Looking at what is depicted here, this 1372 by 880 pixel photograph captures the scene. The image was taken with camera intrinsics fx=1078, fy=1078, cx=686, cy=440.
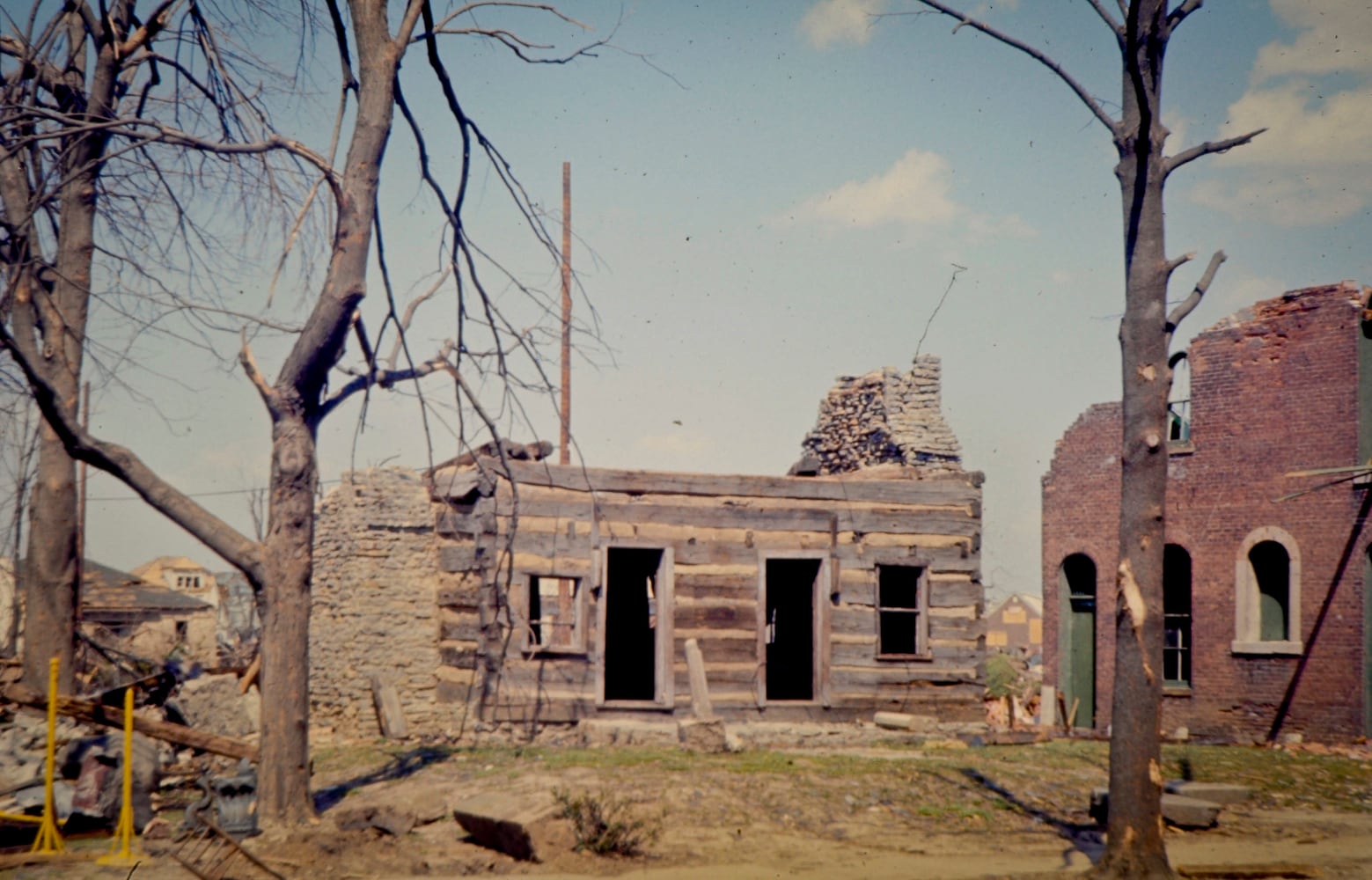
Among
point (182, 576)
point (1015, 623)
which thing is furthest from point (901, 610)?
point (1015, 623)

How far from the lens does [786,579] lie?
67.5 ft

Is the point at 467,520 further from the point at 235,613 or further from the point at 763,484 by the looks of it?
the point at 235,613

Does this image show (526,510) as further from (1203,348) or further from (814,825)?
(1203,348)

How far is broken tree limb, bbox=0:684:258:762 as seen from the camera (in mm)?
8852

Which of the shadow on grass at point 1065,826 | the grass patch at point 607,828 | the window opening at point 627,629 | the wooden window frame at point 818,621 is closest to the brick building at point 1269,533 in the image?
the wooden window frame at point 818,621

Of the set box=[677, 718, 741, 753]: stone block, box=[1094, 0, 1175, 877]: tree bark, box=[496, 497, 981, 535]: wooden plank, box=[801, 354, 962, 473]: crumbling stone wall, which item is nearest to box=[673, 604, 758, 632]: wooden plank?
box=[496, 497, 981, 535]: wooden plank

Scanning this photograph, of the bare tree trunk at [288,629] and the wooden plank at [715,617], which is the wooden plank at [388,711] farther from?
the bare tree trunk at [288,629]

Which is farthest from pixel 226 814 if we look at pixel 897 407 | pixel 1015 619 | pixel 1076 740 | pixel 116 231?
pixel 1015 619

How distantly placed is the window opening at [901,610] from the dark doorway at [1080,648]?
12.2 ft

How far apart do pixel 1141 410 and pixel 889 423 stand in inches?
485

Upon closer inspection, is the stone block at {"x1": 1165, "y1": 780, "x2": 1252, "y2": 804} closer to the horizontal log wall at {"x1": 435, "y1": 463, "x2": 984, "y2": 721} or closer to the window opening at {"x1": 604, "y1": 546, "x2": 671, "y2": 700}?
the horizontal log wall at {"x1": 435, "y1": 463, "x2": 984, "y2": 721}

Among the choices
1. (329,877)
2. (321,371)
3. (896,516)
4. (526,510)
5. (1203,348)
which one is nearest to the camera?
(329,877)

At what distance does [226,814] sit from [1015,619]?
76.2m

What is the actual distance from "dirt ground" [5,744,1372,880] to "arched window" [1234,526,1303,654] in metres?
6.69
